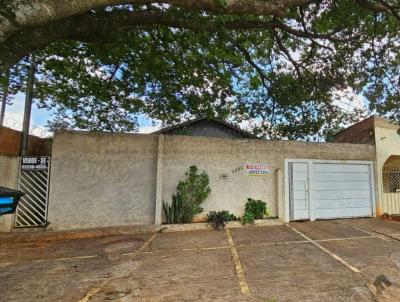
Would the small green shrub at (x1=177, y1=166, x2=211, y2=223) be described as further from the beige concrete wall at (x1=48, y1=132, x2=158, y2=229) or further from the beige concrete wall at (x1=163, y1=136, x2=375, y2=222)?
the beige concrete wall at (x1=48, y1=132, x2=158, y2=229)

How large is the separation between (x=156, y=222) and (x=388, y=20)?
333 inches

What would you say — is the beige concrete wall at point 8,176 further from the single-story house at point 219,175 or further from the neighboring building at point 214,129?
the neighboring building at point 214,129

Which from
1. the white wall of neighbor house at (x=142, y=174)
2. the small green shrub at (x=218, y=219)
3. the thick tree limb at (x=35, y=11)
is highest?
the thick tree limb at (x=35, y=11)

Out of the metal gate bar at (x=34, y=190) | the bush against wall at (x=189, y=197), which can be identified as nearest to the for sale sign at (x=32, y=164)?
the metal gate bar at (x=34, y=190)

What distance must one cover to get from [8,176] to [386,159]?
1274 cm

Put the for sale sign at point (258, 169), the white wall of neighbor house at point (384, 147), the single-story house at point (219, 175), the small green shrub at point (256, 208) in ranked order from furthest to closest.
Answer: the white wall of neighbor house at point (384, 147), the for sale sign at point (258, 169), the small green shrub at point (256, 208), the single-story house at point (219, 175)

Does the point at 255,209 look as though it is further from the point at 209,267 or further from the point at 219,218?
the point at 209,267

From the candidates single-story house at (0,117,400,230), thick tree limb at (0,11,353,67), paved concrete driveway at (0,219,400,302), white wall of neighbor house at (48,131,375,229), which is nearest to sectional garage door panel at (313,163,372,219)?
single-story house at (0,117,400,230)

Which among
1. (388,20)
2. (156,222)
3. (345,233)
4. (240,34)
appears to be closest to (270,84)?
(240,34)

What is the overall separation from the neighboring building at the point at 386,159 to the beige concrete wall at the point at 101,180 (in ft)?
26.7

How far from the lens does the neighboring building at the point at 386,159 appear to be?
10883 millimetres

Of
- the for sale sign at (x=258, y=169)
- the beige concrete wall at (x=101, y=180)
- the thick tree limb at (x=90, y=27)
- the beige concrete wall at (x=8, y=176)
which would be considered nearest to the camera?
the thick tree limb at (x=90, y=27)

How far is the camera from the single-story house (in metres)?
8.61

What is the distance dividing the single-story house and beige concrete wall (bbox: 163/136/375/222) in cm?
3
